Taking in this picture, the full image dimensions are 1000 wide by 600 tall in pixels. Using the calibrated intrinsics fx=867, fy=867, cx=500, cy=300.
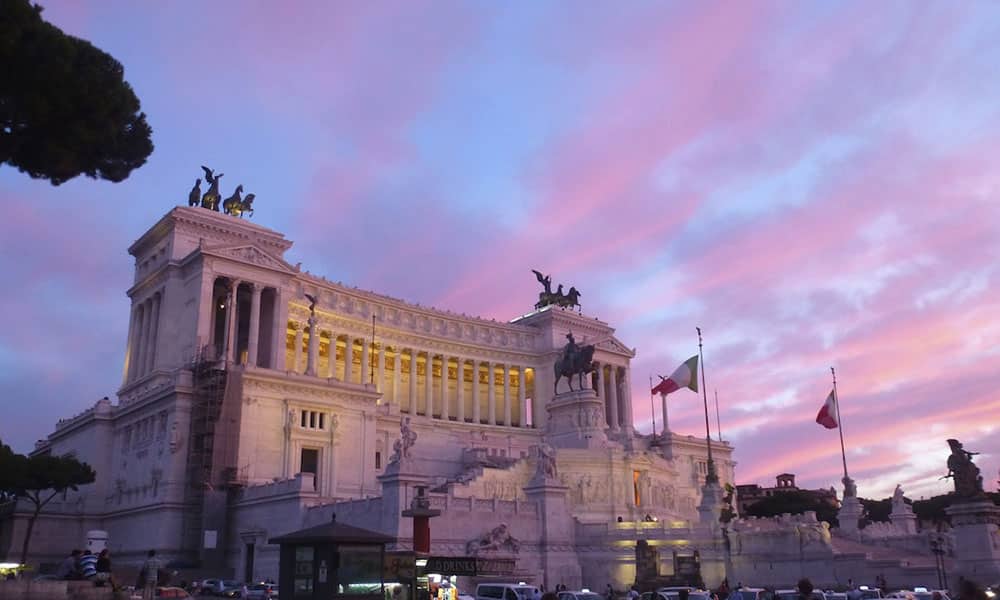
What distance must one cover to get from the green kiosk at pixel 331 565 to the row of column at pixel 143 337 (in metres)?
59.3

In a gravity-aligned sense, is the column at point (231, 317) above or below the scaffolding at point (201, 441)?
above

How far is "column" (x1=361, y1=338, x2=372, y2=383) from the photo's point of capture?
91625 mm

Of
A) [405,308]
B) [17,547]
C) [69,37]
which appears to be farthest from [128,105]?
[405,308]

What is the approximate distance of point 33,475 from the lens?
193 feet

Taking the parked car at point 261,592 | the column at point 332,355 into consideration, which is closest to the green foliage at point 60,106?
the parked car at point 261,592

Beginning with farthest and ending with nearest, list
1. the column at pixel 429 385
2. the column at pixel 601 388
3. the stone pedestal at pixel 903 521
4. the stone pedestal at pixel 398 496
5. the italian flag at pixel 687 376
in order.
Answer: the column at pixel 601 388, the column at pixel 429 385, the italian flag at pixel 687 376, the stone pedestal at pixel 903 521, the stone pedestal at pixel 398 496

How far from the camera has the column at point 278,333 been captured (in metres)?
76.6

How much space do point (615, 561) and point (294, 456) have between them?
25.5m

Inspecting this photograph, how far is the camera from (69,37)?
23.7 metres

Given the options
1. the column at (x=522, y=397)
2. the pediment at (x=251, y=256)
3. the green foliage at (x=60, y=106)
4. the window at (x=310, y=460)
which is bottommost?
the window at (x=310, y=460)

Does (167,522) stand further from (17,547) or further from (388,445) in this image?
(388,445)

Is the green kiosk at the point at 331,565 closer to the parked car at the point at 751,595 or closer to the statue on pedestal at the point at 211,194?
the parked car at the point at 751,595

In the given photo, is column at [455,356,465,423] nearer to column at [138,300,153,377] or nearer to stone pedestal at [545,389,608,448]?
stone pedestal at [545,389,608,448]

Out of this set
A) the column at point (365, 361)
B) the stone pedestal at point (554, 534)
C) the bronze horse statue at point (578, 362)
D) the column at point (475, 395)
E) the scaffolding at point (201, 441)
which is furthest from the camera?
the column at point (475, 395)
